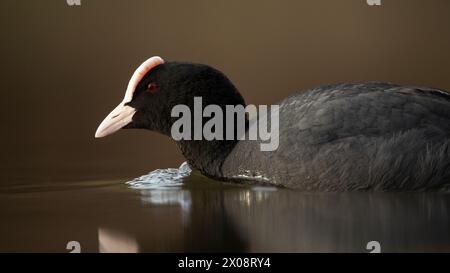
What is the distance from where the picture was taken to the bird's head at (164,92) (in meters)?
7.79

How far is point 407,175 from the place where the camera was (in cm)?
703

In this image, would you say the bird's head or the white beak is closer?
the bird's head

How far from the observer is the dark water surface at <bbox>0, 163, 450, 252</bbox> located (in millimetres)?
5516

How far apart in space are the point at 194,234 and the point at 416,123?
7.61 feet

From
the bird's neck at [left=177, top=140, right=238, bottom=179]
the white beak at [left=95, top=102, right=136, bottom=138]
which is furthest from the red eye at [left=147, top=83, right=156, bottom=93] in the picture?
the bird's neck at [left=177, top=140, right=238, bottom=179]

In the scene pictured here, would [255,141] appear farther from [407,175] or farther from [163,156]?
[163,156]

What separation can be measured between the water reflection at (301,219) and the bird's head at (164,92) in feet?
2.17

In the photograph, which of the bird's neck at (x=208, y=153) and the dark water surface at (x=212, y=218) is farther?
the bird's neck at (x=208, y=153)

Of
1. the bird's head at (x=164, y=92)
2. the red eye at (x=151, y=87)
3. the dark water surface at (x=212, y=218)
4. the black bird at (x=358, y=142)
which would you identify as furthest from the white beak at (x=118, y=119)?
the black bird at (x=358, y=142)

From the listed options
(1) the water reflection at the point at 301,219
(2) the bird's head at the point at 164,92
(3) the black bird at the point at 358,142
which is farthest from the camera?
(2) the bird's head at the point at 164,92

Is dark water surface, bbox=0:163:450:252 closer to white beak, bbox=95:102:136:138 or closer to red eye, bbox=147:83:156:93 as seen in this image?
white beak, bbox=95:102:136:138

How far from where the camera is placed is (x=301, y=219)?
246 inches

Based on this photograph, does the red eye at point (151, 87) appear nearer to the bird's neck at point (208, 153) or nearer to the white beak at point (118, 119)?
the white beak at point (118, 119)
